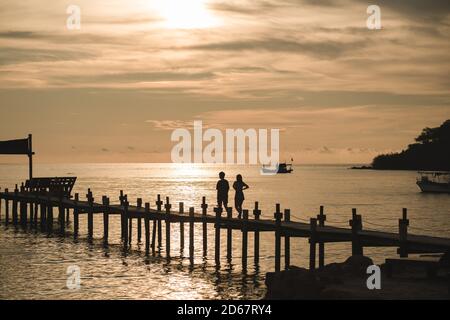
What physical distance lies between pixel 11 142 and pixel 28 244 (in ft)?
47.7

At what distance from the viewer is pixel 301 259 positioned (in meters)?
41.5

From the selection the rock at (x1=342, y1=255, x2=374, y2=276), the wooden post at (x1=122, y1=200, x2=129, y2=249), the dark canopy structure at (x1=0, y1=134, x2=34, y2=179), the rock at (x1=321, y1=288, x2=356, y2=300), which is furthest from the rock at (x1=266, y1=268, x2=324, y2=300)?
the dark canopy structure at (x1=0, y1=134, x2=34, y2=179)

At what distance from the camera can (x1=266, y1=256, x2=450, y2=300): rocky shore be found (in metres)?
20.1

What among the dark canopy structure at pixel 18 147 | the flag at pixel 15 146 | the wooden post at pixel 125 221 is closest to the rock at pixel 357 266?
the wooden post at pixel 125 221

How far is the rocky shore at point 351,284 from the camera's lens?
20062 mm

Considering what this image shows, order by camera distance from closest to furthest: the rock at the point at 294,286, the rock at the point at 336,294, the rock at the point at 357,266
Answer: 1. the rock at the point at 336,294
2. the rock at the point at 294,286
3. the rock at the point at 357,266

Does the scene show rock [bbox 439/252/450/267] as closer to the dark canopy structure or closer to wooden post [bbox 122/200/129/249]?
wooden post [bbox 122/200/129/249]

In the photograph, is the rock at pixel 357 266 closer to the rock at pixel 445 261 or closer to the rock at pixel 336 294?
the rock at pixel 445 261

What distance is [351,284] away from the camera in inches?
857

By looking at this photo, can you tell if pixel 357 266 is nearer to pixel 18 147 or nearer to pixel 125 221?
pixel 125 221
